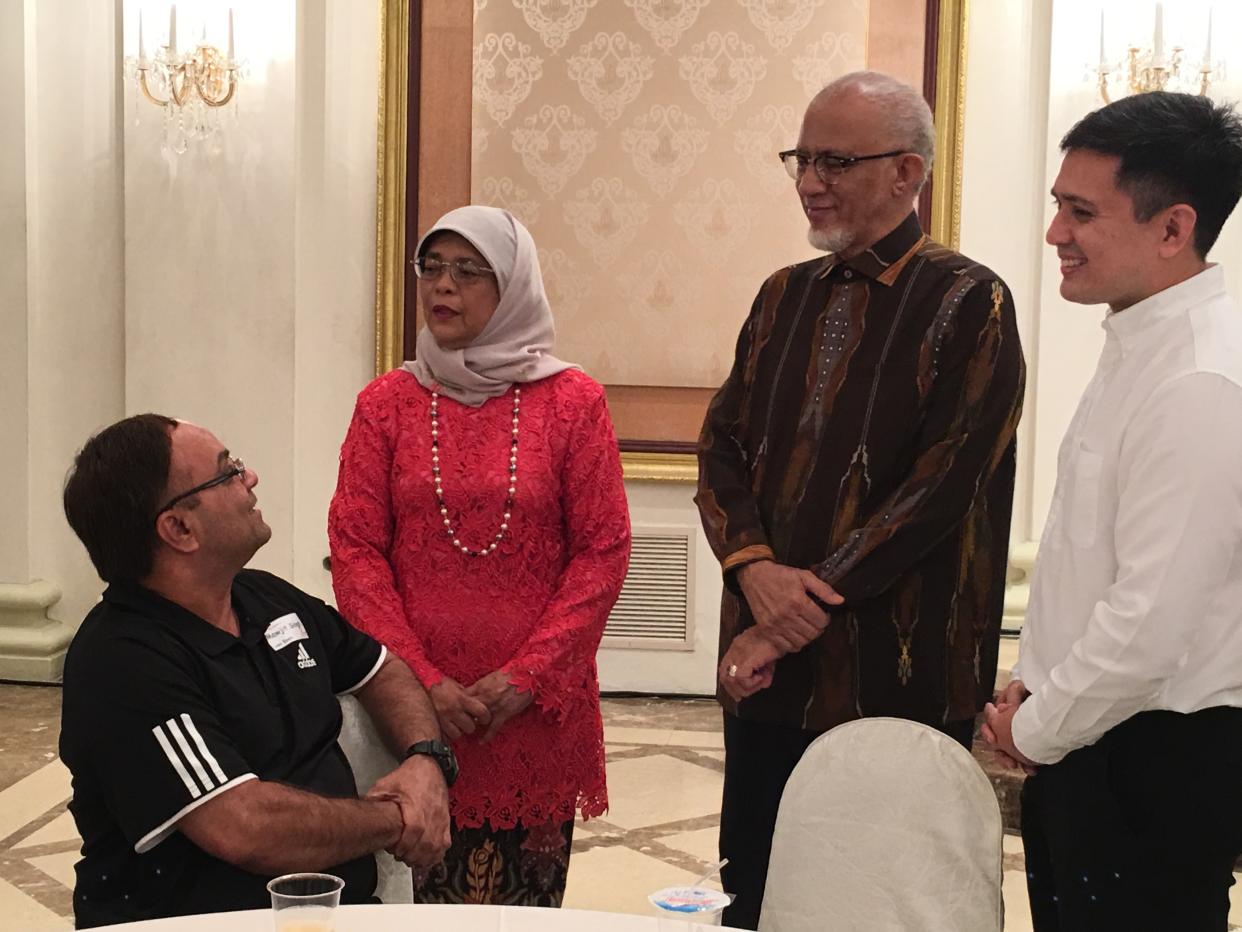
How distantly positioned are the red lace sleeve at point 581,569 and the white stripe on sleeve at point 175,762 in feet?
2.46

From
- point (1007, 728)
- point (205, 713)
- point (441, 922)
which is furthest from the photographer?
point (1007, 728)

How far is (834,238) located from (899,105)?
239 millimetres

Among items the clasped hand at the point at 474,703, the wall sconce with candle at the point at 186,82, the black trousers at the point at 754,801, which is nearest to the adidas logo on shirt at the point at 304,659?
the clasped hand at the point at 474,703

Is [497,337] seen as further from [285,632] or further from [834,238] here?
[285,632]

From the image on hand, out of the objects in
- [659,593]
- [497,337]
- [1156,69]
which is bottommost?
[659,593]

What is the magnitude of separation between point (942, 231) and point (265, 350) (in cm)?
252

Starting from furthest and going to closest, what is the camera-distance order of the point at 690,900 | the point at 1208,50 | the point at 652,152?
the point at 652,152 → the point at 1208,50 → the point at 690,900

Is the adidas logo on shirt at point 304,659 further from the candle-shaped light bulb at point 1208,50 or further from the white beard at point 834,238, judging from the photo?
the candle-shaped light bulb at point 1208,50

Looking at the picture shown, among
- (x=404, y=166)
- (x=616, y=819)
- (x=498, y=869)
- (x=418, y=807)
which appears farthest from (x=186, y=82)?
(x=418, y=807)

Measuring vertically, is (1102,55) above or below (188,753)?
above

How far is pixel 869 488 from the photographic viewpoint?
2.41 meters

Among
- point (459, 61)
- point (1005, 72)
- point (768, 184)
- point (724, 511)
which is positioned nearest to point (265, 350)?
point (459, 61)

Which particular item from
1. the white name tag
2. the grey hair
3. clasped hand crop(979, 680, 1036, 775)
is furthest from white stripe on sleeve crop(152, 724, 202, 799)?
the grey hair

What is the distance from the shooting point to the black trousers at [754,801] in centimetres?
249
